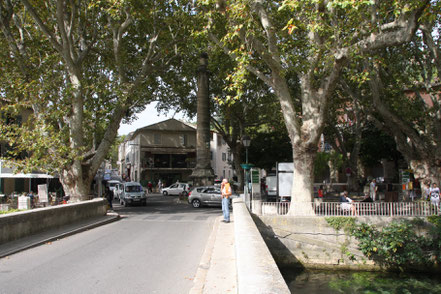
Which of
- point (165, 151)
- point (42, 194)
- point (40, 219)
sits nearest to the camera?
point (40, 219)

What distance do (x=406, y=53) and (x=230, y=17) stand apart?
10891 millimetres

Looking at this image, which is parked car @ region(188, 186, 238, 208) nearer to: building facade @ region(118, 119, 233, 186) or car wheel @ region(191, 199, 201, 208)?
car wheel @ region(191, 199, 201, 208)

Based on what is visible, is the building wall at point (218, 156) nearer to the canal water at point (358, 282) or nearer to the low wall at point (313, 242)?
the low wall at point (313, 242)

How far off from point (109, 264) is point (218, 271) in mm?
2575

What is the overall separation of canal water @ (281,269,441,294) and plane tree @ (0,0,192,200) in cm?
1055

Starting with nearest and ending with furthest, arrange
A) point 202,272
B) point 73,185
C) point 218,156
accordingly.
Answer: point 202,272 → point 73,185 → point 218,156

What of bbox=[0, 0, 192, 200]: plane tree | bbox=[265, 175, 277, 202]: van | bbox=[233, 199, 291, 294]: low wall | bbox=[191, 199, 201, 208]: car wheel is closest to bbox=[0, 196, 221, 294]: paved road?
bbox=[233, 199, 291, 294]: low wall

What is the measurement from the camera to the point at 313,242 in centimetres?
1392

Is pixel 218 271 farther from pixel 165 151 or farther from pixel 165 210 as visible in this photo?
Answer: pixel 165 151

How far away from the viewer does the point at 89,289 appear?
604 centimetres

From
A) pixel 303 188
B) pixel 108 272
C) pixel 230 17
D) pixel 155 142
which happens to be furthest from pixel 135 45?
pixel 155 142

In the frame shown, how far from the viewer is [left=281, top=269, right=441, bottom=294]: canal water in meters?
11.6

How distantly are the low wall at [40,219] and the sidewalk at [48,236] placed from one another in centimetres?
16

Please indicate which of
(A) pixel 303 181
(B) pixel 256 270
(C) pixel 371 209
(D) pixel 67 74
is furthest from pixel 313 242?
(D) pixel 67 74
